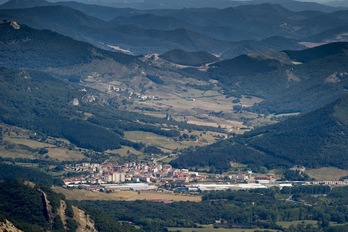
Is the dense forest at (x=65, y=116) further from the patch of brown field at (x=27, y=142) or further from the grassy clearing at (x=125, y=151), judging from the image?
the patch of brown field at (x=27, y=142)

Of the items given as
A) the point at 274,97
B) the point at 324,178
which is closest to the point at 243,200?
the point at 324,178

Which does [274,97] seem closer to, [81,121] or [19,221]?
[81,121]

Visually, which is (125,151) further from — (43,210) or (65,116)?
(43,210)

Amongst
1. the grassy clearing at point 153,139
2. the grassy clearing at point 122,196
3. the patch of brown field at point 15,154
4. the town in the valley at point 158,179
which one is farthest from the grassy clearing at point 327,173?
the patch of brown field at point 15,154

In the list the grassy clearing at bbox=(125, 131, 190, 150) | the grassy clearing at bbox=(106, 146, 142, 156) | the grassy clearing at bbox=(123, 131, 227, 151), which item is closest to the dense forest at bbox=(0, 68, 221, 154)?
the grassy clearing at bbox=(106, 146, 142, 156)

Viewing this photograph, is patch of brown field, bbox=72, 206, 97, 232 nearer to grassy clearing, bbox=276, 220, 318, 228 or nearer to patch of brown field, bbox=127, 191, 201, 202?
grassy clearing, bbox=276, 220, 318, 228

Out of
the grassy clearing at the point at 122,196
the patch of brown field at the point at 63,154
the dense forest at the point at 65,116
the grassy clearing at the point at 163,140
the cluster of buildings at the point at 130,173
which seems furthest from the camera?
the grassy clearing at the point at 163,140

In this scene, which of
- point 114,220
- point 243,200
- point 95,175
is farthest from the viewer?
point 95,175
